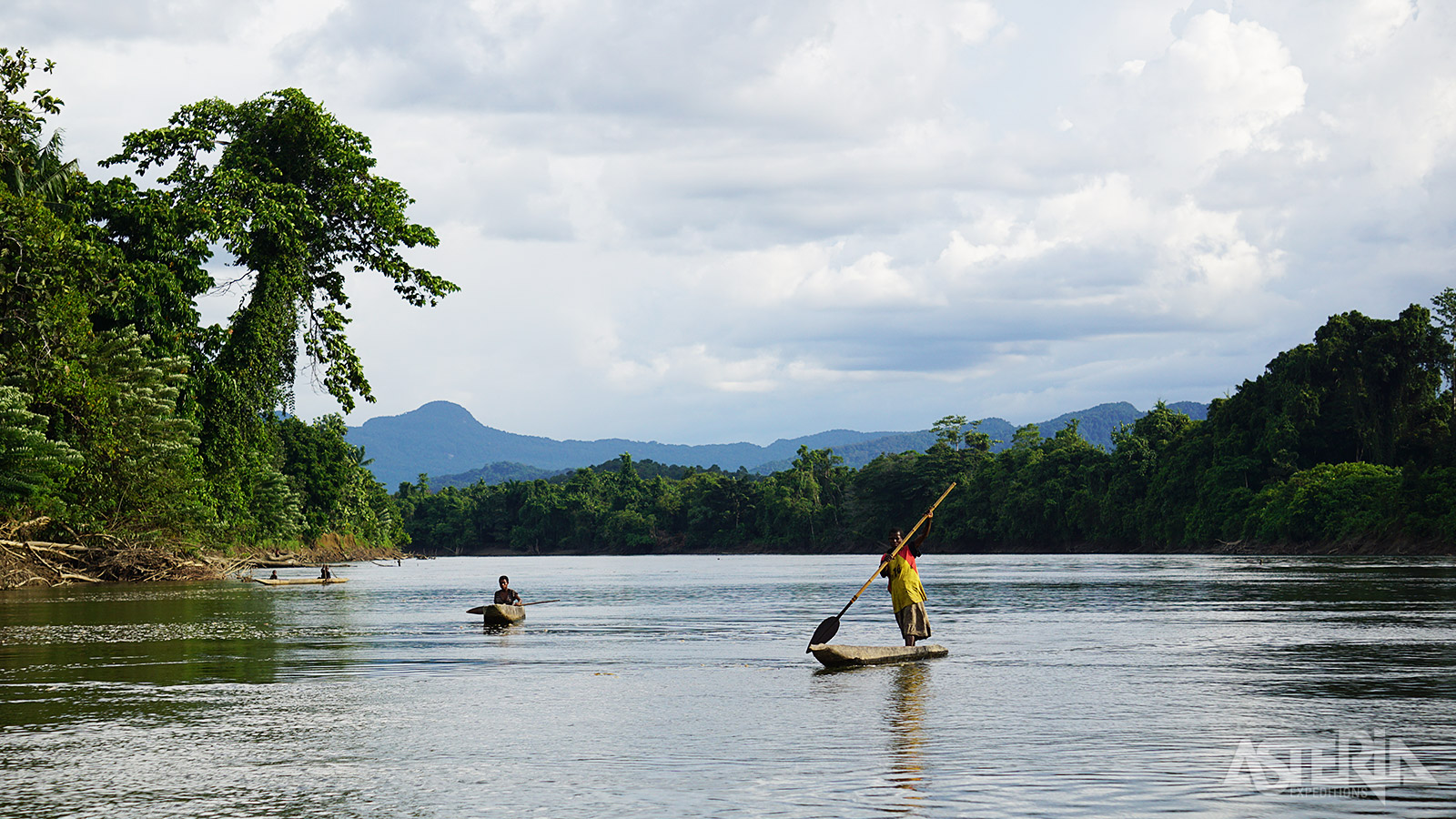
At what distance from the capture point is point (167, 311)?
176ft

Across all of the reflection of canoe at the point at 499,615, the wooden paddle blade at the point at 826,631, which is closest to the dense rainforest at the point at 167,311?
the reflection of canoe at the point at 499,615

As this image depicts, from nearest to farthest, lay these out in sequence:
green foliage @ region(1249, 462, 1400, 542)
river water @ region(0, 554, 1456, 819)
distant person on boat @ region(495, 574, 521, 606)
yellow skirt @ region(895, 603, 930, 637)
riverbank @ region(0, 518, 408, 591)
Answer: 1. river water @ region(0, 554, 1456, 819)
2. yellow skirt @ region(895, 603, 930, 637)
3. distant person on boat @ region(495, 574, 521, 606)
4. riverbank @ region(0, 518, 408, 591)
5. green foliage @ region(1249, 462, 1400, 542)

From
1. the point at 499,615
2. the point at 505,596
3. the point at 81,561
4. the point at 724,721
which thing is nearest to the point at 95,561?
the point at 81,561

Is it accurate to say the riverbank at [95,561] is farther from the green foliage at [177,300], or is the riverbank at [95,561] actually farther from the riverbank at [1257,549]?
the riverbank at [1257,549]

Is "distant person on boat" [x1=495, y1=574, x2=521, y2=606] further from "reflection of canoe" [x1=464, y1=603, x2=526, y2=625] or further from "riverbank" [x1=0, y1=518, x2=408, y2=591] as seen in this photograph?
"riverbank" [x1=0, y1=518, x2=408, y2=591]

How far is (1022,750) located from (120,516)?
5435cm

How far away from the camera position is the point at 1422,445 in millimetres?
109188

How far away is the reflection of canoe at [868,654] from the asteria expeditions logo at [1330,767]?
26.9 ft

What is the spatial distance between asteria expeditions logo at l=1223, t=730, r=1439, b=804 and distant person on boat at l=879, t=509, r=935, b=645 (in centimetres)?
976

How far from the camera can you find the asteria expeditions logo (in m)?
10.7

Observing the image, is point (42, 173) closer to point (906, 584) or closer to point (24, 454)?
point (24, 454)

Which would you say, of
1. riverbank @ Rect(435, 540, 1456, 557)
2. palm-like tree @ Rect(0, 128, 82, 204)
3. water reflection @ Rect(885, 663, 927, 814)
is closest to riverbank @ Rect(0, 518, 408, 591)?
palm-like tree @ Rect(0, 128, 82, 204)

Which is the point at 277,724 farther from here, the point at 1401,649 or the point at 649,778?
the point at 1401,649

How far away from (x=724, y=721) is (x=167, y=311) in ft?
149
